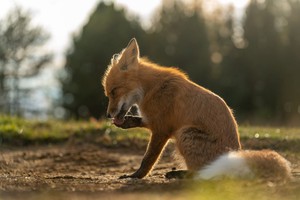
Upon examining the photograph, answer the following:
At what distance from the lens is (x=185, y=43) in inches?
1748

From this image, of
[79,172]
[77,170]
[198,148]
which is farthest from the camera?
[77,170]

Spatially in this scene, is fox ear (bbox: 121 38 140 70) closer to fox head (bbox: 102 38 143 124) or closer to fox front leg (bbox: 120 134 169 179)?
fox head (bbox: 102 38 143 124)

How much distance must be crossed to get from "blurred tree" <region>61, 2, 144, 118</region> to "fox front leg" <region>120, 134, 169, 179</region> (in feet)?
107

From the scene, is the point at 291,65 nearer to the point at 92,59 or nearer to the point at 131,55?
the point at 92,59

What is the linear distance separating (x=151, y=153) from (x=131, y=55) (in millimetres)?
1785

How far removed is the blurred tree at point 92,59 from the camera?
4119 centimetres

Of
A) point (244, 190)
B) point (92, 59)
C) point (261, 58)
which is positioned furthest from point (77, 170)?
point (92, 59)

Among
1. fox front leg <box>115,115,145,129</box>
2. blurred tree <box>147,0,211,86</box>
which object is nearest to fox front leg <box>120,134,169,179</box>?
fox front leg <box>115,115,145,129</box>

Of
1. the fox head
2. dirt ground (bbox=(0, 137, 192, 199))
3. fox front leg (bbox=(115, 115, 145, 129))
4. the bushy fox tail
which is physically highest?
the fox head

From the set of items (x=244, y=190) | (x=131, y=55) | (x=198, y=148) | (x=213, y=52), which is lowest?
(x=244, y=190)

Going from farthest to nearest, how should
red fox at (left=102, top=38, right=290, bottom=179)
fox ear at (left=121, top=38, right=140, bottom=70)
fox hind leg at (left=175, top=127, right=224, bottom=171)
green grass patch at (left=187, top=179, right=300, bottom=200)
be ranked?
fox ear at (left=121, top=38, right=140, bottom=70) → fox hind leg at (left=175, top=127, right=224, bottom=171) → red fox at (left=102, top=38, right=290, bottom=179) → green grass patch at (left=187, top=179, right=300, bottom=200)

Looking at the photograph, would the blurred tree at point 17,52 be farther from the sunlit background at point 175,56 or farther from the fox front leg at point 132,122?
the fox front leg at point 132,122

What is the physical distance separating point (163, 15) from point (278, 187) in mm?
42887

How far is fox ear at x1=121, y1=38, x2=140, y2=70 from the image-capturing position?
29.3 feet
